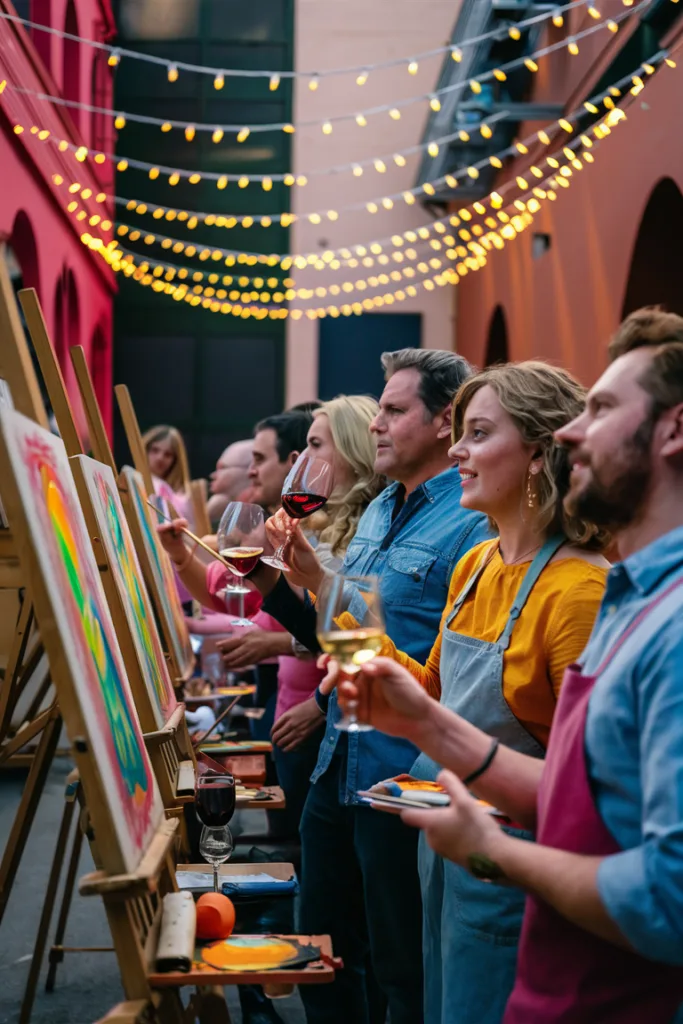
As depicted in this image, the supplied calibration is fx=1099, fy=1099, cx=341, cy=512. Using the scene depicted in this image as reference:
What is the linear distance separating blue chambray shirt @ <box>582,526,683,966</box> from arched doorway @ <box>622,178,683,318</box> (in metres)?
5.20

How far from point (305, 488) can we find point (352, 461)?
75 cm

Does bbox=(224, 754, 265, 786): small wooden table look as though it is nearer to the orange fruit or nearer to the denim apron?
the denim apron

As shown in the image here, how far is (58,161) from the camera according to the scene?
8750 mm

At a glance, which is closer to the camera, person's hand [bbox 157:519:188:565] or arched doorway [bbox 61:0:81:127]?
person's hand [bbox 157:519:188:565]

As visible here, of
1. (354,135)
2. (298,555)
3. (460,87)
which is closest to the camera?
(298,555)

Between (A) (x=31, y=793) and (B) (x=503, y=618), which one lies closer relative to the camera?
(B) (x=503, y=618)

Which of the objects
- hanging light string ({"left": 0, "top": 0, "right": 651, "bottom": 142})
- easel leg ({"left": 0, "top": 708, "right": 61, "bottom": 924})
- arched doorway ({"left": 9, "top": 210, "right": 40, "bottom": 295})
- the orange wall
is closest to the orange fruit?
easel leg ({"left": 0, "top": 708, "right": 61, "bottom": 924})

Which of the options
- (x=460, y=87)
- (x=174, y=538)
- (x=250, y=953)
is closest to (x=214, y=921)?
(x=250, y=953)

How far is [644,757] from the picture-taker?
115 cm

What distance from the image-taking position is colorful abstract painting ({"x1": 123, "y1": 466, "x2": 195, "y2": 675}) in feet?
9.71

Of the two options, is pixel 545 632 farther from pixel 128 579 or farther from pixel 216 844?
pixel 128 579

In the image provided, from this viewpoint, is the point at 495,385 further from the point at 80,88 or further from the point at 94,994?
the point at 80,88

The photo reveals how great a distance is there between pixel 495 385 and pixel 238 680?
324cm

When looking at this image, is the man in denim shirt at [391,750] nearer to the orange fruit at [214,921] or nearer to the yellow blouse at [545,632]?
the yellow blouse at [545,632]
